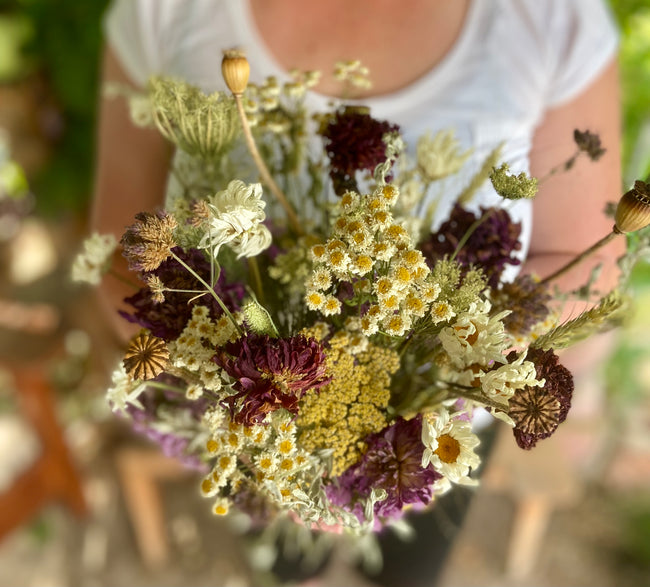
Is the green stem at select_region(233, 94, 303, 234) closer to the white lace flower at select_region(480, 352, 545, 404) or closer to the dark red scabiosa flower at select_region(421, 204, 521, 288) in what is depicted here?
the dark red scabiosa flower at select_region(421, 204, 521, 288)

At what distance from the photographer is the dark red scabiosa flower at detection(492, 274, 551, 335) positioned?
430 mm

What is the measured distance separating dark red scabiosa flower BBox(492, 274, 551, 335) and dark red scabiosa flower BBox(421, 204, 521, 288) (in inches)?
0.6

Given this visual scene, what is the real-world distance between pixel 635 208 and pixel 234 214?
260 millimetres

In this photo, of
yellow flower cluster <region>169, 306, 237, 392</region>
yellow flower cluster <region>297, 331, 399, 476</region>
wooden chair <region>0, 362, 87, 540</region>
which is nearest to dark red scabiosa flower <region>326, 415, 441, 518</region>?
yellow flower cluster <region>297, 331, 399, 476</region>

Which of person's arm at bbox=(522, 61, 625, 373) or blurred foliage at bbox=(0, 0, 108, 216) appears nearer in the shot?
person's arm at bbox=(522, 61, 625, 373)

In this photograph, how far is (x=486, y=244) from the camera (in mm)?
443

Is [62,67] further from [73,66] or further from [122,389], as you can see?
[122,389]

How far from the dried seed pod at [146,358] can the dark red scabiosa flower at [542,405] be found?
0.75 ft

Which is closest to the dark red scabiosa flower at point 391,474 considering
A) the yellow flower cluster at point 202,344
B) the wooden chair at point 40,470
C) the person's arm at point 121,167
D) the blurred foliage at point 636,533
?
the yellow flower cluster at point 202,344

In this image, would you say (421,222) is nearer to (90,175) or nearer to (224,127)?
(224,127)

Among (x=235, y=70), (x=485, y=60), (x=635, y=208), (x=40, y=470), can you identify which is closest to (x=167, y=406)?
(x=235, y=70)

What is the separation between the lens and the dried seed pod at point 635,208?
0.36 m

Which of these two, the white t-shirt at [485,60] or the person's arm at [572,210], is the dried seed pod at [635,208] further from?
the white t-shirt at [485,60]

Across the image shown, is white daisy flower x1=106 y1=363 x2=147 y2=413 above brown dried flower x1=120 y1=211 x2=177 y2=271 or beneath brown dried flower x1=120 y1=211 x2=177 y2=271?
beneath
